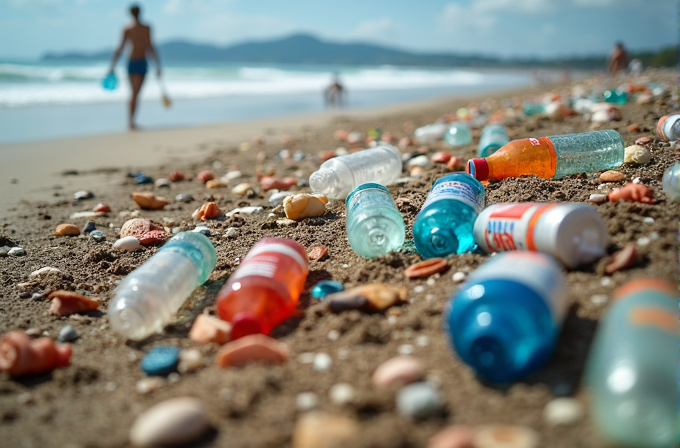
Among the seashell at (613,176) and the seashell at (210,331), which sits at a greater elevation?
the seashell at (613,176)

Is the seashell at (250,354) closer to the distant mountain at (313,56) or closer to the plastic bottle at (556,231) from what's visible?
the plastic bottle at (556,231)

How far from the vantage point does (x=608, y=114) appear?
5.59 meters

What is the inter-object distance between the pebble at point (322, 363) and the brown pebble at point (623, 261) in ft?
3.81

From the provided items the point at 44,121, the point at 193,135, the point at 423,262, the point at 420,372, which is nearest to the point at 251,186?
the point at 423,262

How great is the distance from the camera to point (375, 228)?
274 centimetres

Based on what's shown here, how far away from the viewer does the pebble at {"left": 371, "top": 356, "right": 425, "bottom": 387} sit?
166cm

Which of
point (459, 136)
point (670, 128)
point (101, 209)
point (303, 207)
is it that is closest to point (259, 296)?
point (303, 207)

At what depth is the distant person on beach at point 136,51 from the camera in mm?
9180

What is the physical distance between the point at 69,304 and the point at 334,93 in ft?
45.2

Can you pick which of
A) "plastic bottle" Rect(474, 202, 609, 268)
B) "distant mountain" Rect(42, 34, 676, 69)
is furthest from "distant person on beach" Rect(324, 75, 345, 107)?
"distant mountain" Rect(42, 34, 676, 69)

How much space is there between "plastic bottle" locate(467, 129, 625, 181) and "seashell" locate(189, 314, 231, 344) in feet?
6.80

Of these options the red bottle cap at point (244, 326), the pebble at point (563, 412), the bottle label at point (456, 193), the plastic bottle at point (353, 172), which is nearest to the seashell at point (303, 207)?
the plastic bottle at point (353, 172)

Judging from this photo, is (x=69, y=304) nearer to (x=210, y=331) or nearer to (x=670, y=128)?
(x=210, y=331)

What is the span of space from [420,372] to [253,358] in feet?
1.90
